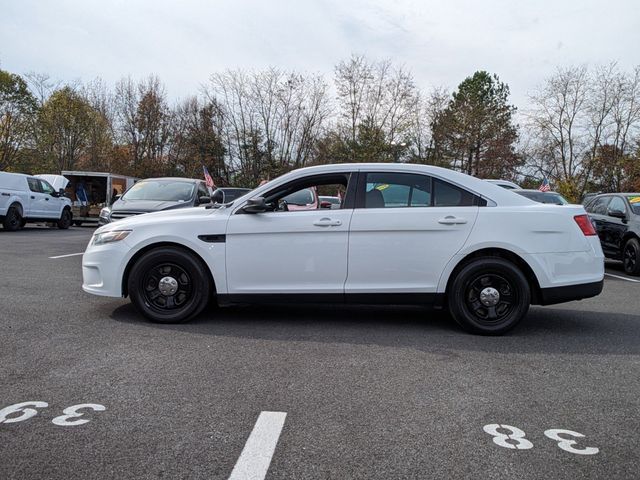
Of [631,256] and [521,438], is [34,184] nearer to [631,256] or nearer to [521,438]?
[631,256]

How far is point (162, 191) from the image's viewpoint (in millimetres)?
11961

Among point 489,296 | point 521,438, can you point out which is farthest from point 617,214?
point 521,438

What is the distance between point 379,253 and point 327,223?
57 cm

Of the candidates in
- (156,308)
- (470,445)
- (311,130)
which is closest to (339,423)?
(470,445)

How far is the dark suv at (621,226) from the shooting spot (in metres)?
10.5

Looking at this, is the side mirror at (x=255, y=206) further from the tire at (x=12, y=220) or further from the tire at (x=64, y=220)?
the tire at (x=64, y=220)

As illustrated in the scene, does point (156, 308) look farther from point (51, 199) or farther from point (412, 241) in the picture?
point (51, 199)

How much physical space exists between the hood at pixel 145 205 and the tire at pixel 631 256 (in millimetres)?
8916

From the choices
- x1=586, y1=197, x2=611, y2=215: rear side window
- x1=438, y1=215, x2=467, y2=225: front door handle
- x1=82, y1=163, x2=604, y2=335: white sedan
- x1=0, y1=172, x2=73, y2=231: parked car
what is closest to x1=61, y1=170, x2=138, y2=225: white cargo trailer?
x1=0, y1=172, x2=73, y2=231: parked car

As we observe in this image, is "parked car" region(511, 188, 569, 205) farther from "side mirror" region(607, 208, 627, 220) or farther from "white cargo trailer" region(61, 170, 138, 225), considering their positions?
"white cargo trailer" region(61, 170, 138, 225)

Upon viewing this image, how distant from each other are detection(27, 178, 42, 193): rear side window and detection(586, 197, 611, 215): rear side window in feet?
56.2

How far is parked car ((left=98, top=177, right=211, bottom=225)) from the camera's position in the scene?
1067 cm

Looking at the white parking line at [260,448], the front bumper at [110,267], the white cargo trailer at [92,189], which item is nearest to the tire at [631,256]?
the front bumper at [110,267]

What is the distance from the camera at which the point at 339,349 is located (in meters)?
4.57
